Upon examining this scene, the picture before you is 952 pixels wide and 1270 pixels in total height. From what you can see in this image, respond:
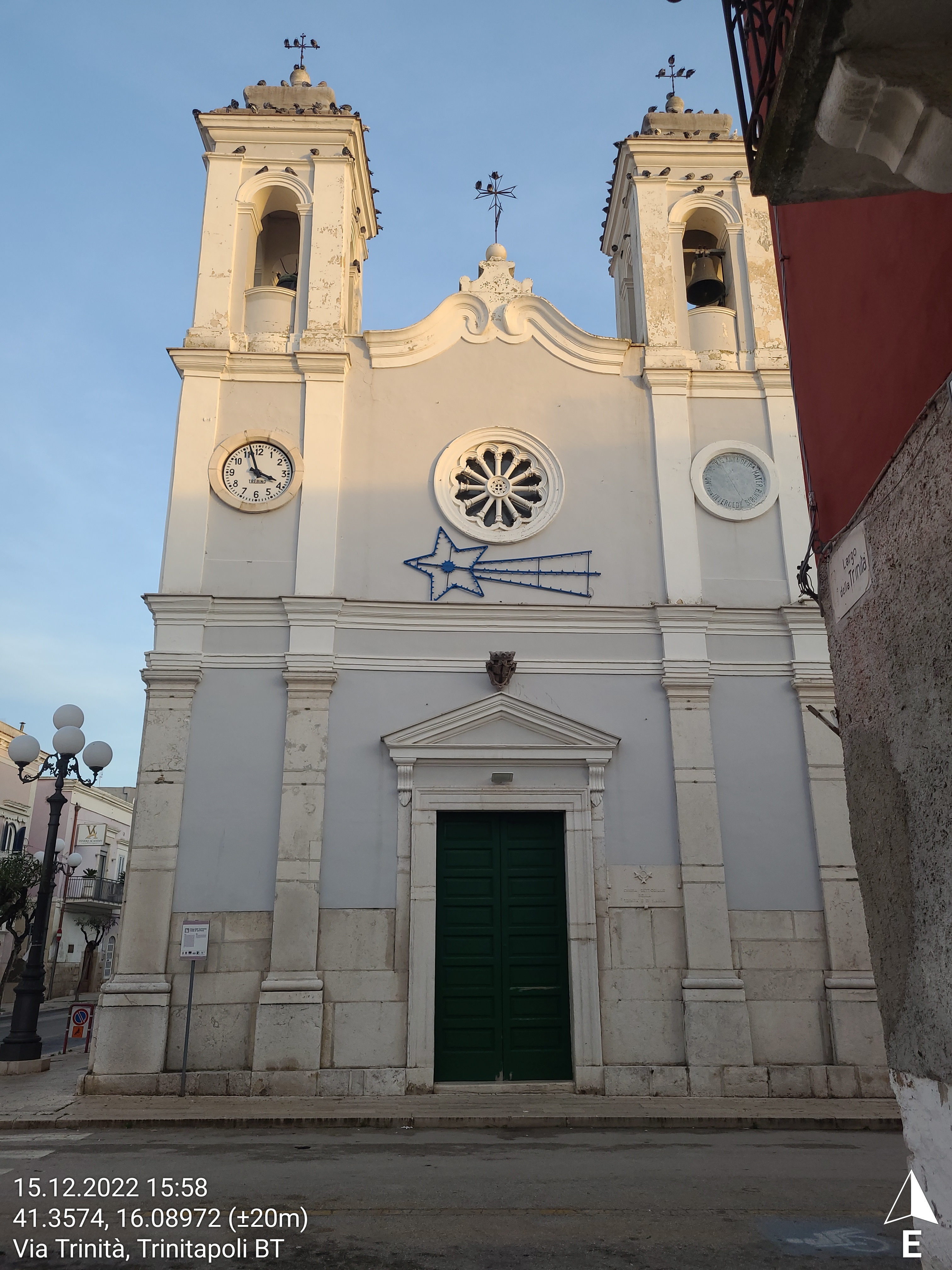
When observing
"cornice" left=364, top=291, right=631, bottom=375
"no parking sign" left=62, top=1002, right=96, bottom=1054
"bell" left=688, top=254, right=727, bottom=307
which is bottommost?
"no parking sign" left=62, top=1002, right=96, bottom=1054

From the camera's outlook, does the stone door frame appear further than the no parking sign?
No

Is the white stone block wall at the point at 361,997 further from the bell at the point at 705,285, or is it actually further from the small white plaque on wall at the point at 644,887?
the bell at the point at 705,285

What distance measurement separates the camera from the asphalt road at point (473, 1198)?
507 centimetres

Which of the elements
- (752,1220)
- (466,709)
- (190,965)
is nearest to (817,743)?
(466,709)

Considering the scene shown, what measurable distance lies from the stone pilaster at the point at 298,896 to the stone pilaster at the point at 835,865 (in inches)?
240

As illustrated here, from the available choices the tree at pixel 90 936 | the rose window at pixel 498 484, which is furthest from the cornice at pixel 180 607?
the tree at pixel 90 936

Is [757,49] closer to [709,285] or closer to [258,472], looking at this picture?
[258,472]

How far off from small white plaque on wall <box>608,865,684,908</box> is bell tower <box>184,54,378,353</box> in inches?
331

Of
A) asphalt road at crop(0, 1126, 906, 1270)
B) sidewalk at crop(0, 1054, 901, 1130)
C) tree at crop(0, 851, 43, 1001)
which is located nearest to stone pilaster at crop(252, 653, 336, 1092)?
sidewalk at crop(0, 1054, 901, 1130)

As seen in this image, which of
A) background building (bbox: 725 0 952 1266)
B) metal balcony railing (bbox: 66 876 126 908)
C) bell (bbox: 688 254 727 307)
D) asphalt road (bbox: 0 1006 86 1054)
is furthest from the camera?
metal balcony railing (bbox: 66 876 126 908)

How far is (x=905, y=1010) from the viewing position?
418cm

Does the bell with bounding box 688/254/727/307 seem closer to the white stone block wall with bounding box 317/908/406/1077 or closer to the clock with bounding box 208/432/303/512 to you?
the clock with bounding box 208/432/303/512

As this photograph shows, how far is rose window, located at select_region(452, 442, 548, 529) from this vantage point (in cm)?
1354

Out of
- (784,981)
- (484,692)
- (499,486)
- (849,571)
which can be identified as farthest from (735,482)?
(849,571)
